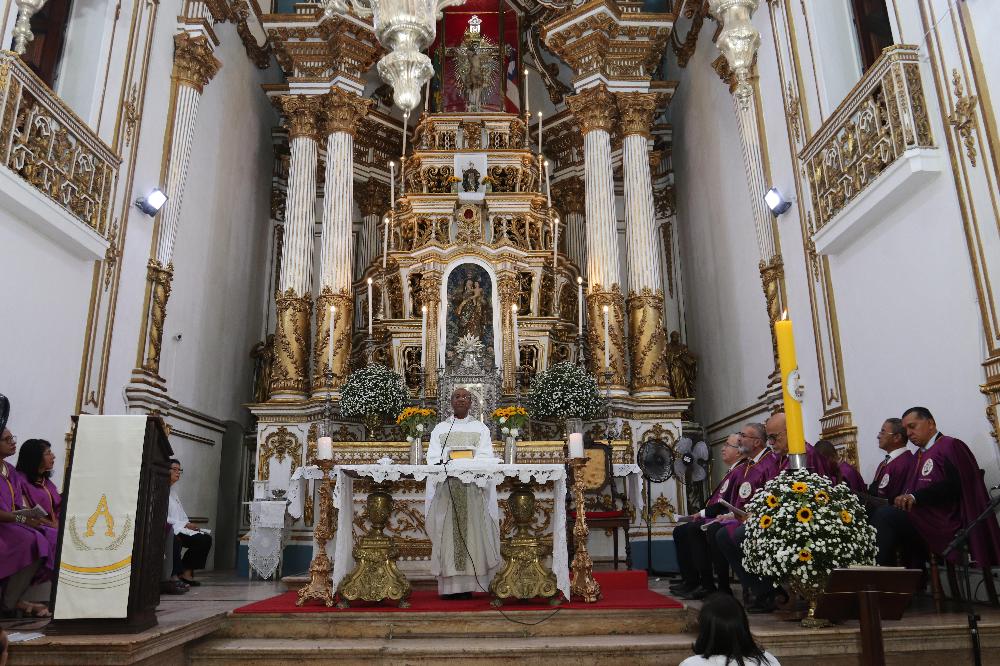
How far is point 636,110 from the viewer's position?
482 inches

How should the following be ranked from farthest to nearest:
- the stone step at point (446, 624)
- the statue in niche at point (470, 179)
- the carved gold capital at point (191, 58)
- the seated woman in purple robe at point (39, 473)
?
the statue in niche at point (470, 179), the carved gold capital at point (191, 58), the seated woman in purple robe at point (39, 473), the stone step at point (446, 624)

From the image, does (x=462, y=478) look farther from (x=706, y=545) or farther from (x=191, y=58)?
(x=191, y=58)

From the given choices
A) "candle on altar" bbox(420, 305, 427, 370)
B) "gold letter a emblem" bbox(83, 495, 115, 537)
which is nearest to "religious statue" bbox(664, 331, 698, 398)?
"candle on altar" bbox(420, 305, 427, 370)

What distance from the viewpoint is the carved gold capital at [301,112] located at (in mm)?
12203

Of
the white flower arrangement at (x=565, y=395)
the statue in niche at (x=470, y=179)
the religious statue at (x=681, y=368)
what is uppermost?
the statue in niche at (x=470, y=179)

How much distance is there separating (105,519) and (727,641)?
11.3ft

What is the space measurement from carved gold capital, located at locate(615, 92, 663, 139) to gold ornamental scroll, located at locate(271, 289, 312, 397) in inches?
228

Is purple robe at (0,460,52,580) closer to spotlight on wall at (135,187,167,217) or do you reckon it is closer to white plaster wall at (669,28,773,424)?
spotlight on wall at (135,187,167,217)

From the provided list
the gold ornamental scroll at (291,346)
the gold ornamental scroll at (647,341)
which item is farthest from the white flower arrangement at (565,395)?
the gold ornamental scroll at (291,346)

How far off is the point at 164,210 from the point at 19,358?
127 inches

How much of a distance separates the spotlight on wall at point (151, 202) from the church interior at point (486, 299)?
26 mm

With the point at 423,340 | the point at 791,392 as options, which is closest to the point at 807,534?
the point at 791,392

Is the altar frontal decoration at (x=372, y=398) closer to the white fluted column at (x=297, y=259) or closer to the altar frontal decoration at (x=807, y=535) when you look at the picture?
the white fluted column at (x=297, y=259)

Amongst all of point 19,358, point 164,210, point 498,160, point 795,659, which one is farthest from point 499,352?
point 795,659
